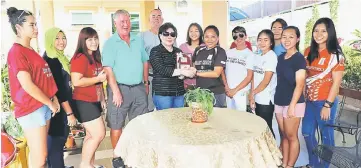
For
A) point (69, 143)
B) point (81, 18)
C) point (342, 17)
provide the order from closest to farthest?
point (69, 143) → point (342, 17) → point (81, 18)

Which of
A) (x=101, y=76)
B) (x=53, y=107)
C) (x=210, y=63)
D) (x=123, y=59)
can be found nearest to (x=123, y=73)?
(x=123, y=59)

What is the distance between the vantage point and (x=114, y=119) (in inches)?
114

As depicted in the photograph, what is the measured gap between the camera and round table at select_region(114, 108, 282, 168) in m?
1.71

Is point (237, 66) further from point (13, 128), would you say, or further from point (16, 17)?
point (13, 128)

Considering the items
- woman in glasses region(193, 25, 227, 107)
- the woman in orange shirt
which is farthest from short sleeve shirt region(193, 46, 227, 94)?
the woman in orange shirt

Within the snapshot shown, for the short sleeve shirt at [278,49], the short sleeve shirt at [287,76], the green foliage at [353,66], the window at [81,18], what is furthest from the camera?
the window at [81,18]

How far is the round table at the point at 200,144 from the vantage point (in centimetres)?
171

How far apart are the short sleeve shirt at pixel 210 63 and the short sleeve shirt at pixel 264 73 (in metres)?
0.35

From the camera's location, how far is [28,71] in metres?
2.17

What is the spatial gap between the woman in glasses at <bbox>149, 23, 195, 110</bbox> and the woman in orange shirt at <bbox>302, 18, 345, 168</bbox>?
3.65ft

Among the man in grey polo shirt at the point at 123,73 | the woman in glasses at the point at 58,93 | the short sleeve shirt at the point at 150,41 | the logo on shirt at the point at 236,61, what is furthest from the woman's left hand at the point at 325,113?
the woman in glasses at the point at 58,93

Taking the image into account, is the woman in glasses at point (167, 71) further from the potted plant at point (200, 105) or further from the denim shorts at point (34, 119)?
the denim shorts at point (34, 119)

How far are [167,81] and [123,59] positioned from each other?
462mm

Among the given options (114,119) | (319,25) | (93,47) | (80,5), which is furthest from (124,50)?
(80,5)
